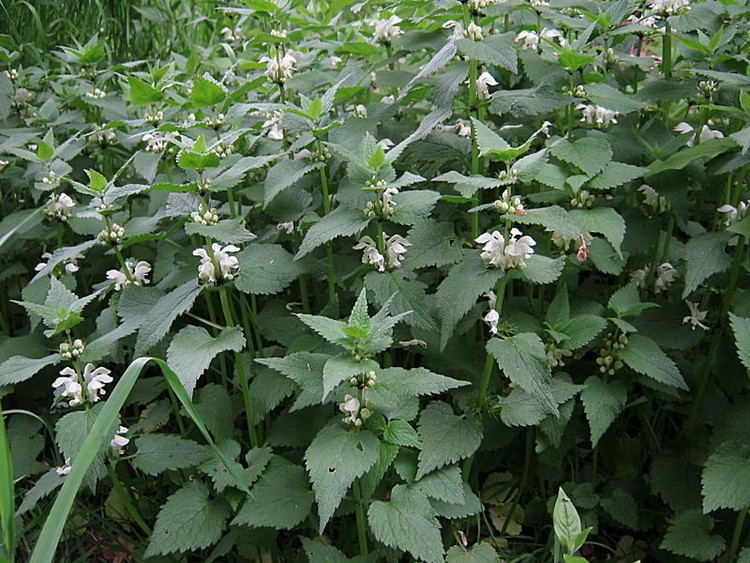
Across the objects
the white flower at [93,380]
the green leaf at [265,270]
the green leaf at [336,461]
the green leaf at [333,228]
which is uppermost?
the green leaf at [333,228]

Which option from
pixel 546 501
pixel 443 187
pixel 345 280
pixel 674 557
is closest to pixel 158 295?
pixel 345 280

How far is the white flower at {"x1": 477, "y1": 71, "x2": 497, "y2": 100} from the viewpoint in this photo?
2158 mm

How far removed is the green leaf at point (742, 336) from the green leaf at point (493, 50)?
866 mm

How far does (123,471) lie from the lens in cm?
228

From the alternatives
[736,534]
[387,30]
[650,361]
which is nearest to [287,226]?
[387,30]

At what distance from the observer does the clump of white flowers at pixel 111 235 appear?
2158 mm

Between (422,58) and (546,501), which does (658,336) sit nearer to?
(546,501)

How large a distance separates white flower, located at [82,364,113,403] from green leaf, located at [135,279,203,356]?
168 mm

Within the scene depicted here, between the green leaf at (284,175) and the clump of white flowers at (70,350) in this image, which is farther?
the green leaf at (284,175)

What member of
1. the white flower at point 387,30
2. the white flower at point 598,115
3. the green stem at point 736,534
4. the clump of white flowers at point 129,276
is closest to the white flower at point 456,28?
the white flower at point 387,30

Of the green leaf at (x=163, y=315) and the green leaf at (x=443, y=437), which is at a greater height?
the green leaf at (x=163, y=315)

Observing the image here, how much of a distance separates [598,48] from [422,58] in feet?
2.26

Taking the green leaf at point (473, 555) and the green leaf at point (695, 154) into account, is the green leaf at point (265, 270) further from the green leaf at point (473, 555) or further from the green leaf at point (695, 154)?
the green leaf at point (695, 154)

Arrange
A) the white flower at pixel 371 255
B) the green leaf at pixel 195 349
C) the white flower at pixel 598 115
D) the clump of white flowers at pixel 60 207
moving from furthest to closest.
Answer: the clump of white flowers at pixel 60 207
the white flower at pixel 598 115
the white flower at pixel 371 255
the green leaf at pixel 195 349
